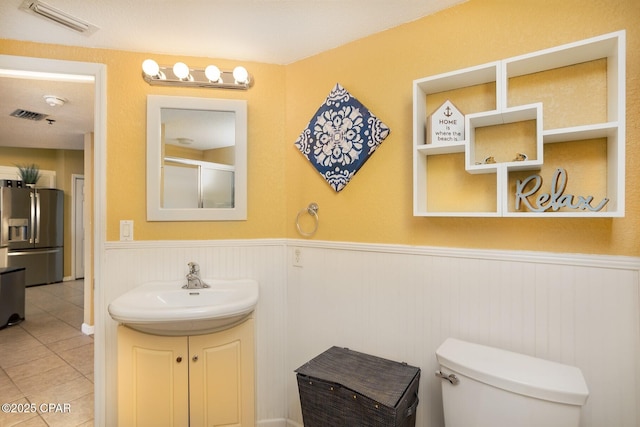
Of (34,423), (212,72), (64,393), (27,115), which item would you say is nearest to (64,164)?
(27,115)

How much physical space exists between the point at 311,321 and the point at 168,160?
123 centimetres

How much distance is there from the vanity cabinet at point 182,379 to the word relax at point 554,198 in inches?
56.2

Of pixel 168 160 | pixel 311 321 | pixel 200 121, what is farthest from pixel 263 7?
pixel 311 321

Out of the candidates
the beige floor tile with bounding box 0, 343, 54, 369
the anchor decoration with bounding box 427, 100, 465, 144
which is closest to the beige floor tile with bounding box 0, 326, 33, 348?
the beige floor tile with bounding box 0, 343, 54, 369

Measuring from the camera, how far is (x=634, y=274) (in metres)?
1.07

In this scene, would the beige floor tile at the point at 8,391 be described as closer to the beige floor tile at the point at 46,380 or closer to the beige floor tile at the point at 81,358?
the beige floor tile at the point at 46,380

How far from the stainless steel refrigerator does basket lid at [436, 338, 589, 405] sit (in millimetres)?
6309

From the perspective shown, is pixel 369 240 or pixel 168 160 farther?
pixel 168 160

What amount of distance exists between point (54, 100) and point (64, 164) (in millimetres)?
3817

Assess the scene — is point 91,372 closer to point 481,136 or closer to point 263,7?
point 263,7

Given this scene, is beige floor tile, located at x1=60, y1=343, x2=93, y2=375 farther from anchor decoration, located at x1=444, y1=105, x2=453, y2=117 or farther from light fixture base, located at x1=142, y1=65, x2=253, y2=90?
anchor decoration, located at x1=444, y1=105, x2=453, y2=117

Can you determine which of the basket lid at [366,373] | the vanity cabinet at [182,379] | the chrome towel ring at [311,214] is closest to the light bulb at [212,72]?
the chrome towel ring at [311,214]

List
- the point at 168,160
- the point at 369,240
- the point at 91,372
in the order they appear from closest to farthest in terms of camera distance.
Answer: the point at 369,240, the point at 168,160, the point at 91,372

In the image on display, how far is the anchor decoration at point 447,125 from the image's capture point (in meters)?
1.33
